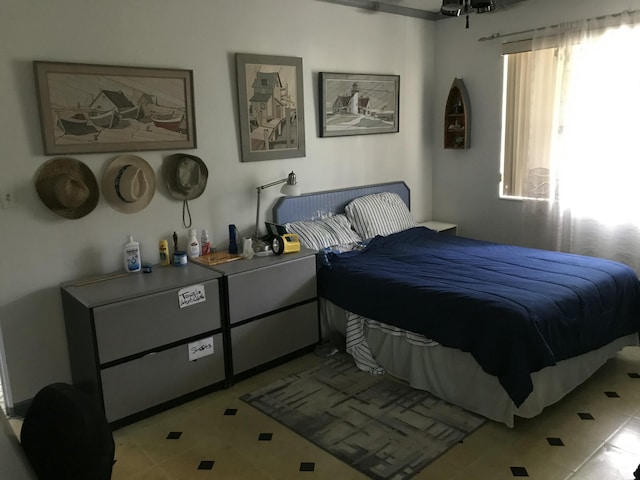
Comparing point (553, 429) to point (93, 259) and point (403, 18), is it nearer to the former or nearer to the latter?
point (93, 259)

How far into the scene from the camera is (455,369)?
285 centimetres

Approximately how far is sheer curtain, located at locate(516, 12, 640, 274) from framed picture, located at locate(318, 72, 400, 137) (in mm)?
1188

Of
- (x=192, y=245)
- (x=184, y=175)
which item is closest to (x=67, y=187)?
(x=184, y=175)

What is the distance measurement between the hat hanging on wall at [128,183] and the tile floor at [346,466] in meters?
1.24

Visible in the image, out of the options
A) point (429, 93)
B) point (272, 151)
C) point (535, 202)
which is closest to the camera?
point (272, 151)

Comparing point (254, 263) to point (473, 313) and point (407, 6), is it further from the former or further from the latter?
point (407, 6)

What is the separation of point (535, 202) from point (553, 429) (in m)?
2.25

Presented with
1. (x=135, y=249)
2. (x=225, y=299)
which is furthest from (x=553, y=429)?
(x=135, y=249)

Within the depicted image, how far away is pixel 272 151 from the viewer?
3834mm

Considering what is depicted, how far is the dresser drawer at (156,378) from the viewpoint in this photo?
2699 millimetres

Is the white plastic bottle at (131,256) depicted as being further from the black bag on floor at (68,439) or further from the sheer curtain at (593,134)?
the sheer curtain at (593,134)

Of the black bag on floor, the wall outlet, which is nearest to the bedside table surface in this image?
the wall outlet

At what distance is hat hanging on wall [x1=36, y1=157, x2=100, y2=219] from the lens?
111 inches

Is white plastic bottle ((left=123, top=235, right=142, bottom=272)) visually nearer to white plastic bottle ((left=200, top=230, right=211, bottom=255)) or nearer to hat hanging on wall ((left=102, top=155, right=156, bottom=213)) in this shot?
hat hanging on wall ((left=102, top=155, right=156, bottom=213))
